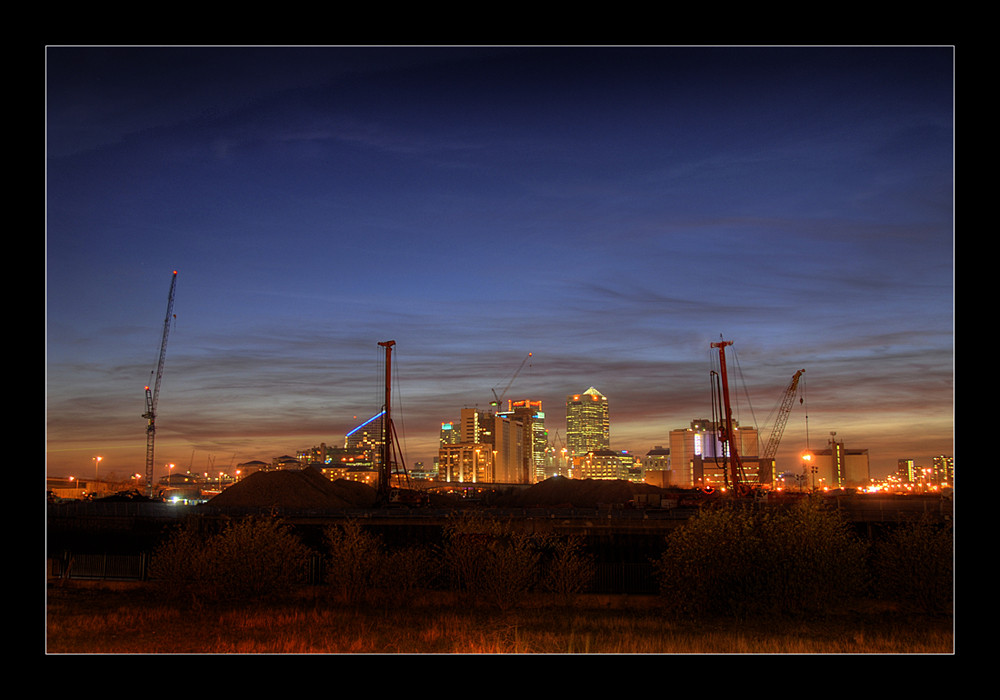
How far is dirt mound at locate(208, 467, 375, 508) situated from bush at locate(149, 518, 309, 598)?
47.4 m

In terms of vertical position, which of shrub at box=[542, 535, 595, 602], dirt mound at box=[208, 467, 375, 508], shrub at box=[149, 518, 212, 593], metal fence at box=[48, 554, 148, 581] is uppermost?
shrub at box=[149, 518, 212, 593]

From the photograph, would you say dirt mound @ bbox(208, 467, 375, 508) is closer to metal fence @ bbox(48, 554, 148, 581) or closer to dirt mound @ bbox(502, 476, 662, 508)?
dirt mound @ bbox(502, 476, 662, 508)

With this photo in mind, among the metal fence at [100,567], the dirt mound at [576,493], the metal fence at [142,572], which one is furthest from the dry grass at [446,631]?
the dirt mound at [576,493]

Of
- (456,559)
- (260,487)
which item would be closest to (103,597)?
(456,559)

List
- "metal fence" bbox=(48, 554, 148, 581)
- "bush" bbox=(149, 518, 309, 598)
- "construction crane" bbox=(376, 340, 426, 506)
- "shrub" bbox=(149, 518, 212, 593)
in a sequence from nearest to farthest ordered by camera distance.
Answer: "bush" bbox=(149, 518, 309, 598), "shrub" bbox=(149, 518, 212, 593), "metal fence" bbox=(48, 554, 148, 581), "construction crane" bbox=(376, 340, 426, 506)

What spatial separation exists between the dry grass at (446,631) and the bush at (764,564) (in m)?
0.82

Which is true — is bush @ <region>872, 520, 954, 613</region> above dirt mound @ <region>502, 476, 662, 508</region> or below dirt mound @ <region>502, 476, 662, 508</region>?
above

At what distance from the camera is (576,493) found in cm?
10906

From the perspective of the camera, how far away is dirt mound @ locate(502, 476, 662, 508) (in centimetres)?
10169

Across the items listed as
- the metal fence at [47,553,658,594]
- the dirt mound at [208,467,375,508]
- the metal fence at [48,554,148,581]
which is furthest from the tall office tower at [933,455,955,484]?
the dirt mound at [208,467,375,508]

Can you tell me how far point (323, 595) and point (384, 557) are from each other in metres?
2.60

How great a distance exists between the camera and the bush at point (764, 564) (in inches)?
922

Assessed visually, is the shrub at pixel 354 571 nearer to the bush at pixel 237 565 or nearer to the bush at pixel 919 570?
the bush at pixel 237 565

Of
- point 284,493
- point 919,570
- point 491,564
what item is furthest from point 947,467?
point 284,493
